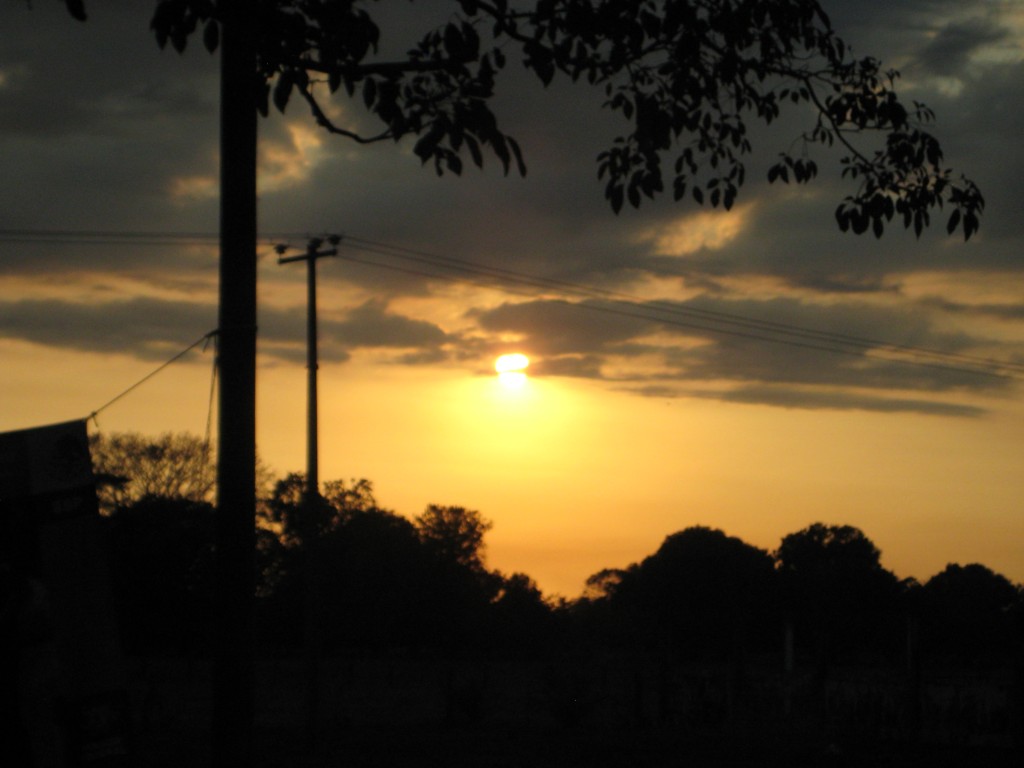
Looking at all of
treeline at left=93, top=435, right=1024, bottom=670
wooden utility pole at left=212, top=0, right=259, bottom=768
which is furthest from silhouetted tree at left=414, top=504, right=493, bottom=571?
wooden utility pole at left=212, top=0, right=259, bottom=768

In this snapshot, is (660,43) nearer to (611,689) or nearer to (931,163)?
(931,163)

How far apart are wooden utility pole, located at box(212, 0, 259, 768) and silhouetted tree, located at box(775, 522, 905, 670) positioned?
141 ft

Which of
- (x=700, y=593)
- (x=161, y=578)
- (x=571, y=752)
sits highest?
(x=161, y=578)

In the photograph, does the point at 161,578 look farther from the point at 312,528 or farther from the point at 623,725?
the point at 623,725

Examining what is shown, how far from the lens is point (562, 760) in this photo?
65.8 feet

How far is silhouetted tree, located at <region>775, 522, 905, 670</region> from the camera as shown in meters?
55.2

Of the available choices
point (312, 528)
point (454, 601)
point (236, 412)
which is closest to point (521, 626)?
point (454, 601)

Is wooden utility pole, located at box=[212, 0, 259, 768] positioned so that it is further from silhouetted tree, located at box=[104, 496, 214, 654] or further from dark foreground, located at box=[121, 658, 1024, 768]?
silhouetted tree, located at box=[104, 496, 214, 654]

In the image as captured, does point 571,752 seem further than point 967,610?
No

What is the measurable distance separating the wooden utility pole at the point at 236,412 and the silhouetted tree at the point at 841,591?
141 ft

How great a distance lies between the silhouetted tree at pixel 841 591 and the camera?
2173 inches

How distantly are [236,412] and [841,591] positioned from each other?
6066 centimetres

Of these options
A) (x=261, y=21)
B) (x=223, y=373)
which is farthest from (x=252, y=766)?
(x=261, y=21)

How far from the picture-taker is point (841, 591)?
6316 centimetres
